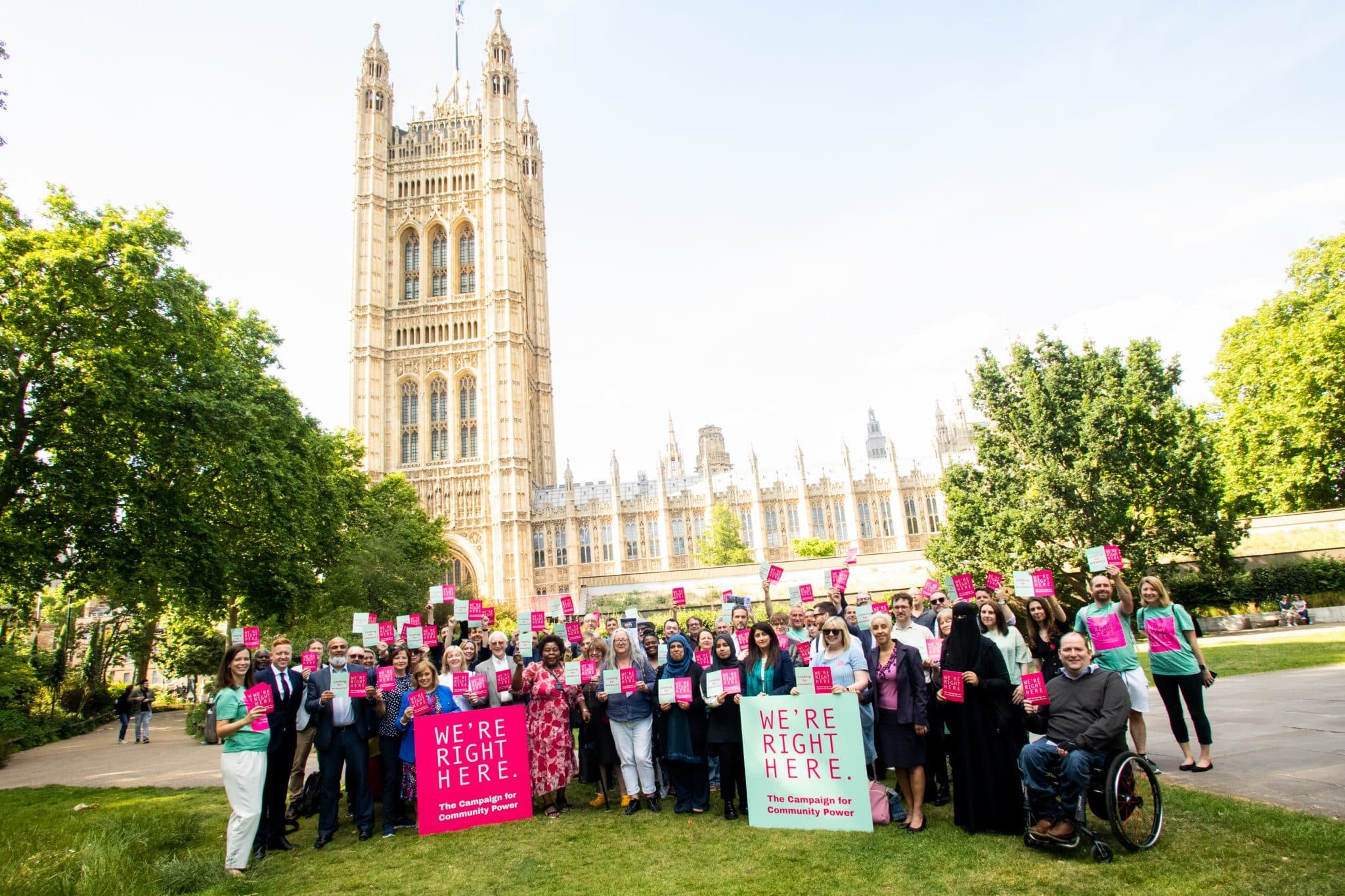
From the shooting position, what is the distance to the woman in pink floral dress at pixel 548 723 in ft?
25.7

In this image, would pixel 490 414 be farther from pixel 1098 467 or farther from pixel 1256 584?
pixel 1256 584

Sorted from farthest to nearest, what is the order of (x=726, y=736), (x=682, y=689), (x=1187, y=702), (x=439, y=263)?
(x=439, y=263), (x=682, y=689), (x=726, y=736), (x=1187, y=702)

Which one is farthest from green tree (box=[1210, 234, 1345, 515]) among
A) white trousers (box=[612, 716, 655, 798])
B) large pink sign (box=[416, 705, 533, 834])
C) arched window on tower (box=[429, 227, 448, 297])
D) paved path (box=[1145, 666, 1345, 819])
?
arched window on tower (box=[429, 227, 448, 297])

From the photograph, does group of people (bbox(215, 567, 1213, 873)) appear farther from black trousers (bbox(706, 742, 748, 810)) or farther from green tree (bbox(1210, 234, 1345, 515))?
green tree (bbox(1210, 234, 1345, 515))

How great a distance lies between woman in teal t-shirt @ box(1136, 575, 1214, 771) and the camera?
22.5ft

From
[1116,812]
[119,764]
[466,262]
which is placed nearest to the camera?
[1116,812]

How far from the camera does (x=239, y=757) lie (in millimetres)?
6344

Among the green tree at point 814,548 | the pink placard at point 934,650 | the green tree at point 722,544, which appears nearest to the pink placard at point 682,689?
the pink placard at point 934,650

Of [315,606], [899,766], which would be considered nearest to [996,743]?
[899,766]

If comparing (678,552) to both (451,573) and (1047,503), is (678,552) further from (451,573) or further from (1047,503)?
(1047,503)

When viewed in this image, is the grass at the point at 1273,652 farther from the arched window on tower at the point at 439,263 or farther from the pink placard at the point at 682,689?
the arched window on tower at the point at 439,263

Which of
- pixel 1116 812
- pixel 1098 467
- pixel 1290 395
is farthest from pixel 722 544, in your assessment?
pixel 1116 812

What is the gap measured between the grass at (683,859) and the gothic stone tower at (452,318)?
134ft

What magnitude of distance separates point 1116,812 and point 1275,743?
4.05 m
